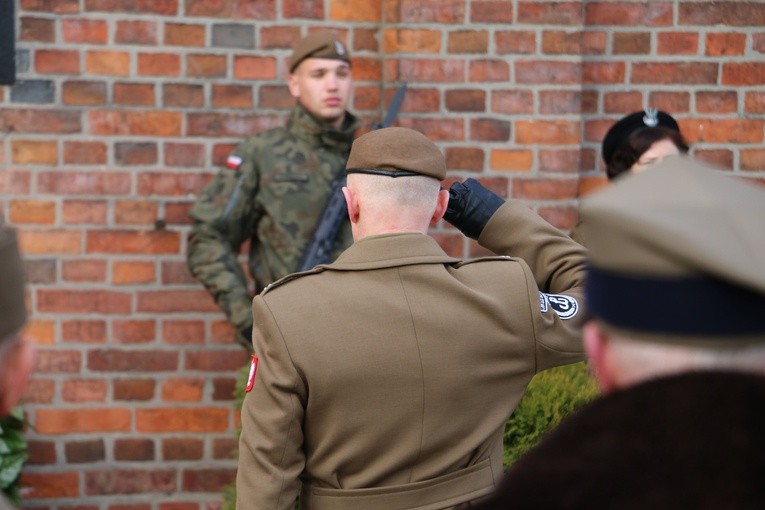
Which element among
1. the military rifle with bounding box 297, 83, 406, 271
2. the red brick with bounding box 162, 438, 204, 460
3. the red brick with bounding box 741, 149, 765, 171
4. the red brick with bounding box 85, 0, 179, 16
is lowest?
the red brick with bounding box 162, 438, 204, 460

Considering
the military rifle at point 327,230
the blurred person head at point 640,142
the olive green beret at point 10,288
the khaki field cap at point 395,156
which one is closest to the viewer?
the olive green beret at point 10,288

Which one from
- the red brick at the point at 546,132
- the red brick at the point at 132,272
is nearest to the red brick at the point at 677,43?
the red brick at the point at 546,132

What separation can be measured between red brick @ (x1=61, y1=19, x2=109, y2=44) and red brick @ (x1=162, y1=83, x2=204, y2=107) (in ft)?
0.93

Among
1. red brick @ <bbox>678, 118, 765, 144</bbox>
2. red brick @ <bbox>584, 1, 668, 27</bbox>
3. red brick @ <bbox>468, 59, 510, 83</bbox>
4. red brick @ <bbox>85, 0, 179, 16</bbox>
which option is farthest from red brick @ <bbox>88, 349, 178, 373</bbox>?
red brick @ <bbox>678, 118, 765, 144</bbox>

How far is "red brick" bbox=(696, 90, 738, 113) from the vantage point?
179 inches

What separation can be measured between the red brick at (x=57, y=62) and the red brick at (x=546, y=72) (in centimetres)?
154

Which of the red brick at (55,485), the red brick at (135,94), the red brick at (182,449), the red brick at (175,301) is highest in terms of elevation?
the red brick at (135,94)

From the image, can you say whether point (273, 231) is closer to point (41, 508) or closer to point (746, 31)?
point (41, 508)

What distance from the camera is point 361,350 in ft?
7.79

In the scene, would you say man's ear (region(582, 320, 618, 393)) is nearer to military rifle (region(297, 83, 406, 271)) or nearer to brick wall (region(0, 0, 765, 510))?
military rifle (region(297, 83, 406, 271))

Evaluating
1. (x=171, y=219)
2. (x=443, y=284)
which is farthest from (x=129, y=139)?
(x=443, y=284)

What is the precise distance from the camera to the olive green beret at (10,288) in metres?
1.36

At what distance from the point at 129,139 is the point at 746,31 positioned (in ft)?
7.46

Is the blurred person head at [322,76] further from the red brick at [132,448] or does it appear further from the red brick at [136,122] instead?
the red brick at [132,448]
